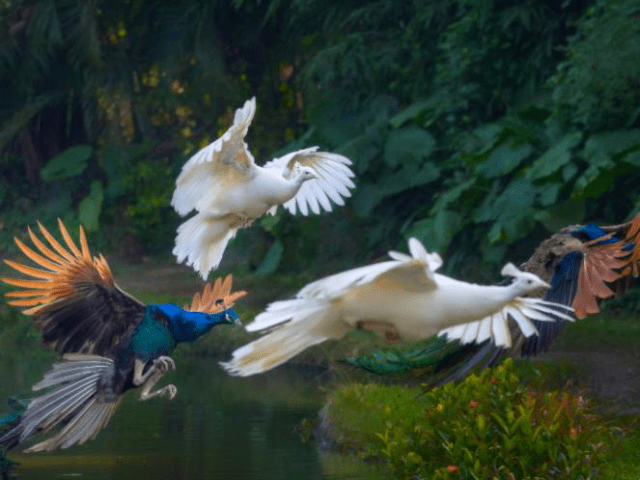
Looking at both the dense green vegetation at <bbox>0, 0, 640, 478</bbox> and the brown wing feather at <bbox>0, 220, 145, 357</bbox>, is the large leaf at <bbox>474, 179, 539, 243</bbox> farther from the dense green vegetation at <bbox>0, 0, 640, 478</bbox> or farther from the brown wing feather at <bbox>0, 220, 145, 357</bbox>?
the brown wing feather at <bbox>0, 220, 145, 357</bbox>

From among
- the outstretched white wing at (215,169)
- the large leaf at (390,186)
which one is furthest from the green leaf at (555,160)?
the outstretched white wing at (215,169)

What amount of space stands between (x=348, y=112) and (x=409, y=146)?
1.53m

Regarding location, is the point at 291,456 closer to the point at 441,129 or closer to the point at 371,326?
the point at 371,326

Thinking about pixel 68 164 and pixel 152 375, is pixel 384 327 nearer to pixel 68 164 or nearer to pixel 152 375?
pixel 152 375

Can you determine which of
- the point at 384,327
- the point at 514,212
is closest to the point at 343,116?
the point at 514,212

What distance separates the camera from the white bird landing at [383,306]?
550 centimetres

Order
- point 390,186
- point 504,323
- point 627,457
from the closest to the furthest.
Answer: point 504,323 < point 627,457 < point 390,186

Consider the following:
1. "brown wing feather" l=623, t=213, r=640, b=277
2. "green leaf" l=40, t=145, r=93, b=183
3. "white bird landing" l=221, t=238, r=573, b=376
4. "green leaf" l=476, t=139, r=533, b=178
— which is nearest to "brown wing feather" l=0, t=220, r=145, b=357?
"white bird landing" l=221, t=238, r=573, b=376

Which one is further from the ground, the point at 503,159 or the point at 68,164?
the point at 68,164

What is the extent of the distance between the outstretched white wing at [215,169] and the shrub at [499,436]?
1.65 meters

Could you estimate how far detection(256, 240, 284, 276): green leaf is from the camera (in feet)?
62.0

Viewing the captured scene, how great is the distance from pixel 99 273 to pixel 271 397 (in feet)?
20.2

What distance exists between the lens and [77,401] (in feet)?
25.4

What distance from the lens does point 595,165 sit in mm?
13867
